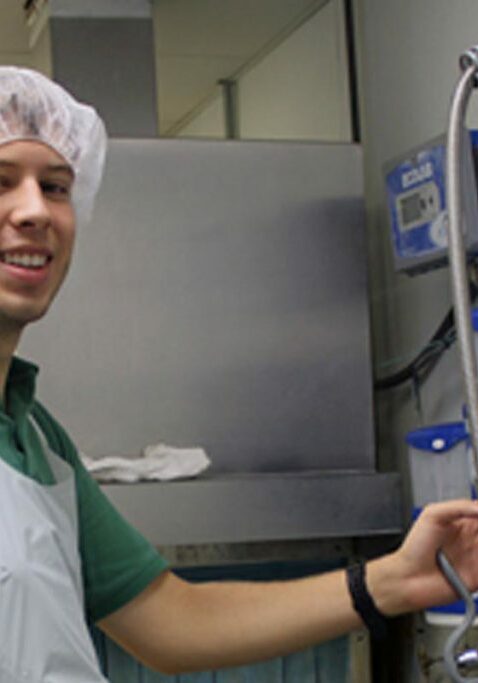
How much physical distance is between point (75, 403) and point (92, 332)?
0.12m

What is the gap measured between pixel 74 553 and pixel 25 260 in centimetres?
29

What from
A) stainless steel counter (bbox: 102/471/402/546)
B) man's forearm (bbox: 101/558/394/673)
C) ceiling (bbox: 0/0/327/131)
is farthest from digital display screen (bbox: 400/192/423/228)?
man's forearm (bbox: 101/558/394/673)

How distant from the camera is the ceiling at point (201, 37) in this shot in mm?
3285

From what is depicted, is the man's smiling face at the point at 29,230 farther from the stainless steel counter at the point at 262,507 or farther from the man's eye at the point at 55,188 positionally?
the stainless steel counter at the point at 262,507

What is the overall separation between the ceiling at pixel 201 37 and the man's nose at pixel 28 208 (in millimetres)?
1807

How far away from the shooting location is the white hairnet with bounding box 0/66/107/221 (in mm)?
1451

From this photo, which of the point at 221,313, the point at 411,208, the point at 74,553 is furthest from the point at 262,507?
the point at 74,553

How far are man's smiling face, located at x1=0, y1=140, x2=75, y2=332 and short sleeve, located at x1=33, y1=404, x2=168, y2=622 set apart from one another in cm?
19

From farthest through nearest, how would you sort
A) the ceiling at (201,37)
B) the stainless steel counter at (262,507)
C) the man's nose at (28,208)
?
the ceiling at (201,37) < the stainless steel counter at (262,507) < the man's nose at (28,208)

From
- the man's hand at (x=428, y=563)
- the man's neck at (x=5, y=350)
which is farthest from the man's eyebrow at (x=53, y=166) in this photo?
the man's hand at (x=428, y=563)

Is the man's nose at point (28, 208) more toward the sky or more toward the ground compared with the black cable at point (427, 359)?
more toward the sky

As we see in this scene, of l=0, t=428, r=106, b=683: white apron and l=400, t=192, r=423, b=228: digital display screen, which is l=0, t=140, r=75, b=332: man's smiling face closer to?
l=0, t=428, r=106, b=683: white apron

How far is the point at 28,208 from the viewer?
138 centimetres

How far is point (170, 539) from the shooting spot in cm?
229
